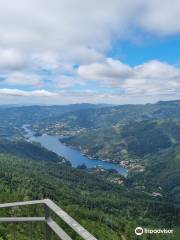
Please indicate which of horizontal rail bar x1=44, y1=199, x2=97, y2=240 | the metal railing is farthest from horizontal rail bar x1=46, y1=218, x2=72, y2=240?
horizontal rail bar x1=44, y1=199, x2=97, y2=240

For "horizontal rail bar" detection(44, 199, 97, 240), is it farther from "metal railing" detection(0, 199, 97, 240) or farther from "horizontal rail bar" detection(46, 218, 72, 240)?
"horizontal rail bar" detection(46, 218, 72, 240)

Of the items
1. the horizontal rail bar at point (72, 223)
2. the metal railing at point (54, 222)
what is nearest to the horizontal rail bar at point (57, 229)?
the metal railing at point (54, 222)

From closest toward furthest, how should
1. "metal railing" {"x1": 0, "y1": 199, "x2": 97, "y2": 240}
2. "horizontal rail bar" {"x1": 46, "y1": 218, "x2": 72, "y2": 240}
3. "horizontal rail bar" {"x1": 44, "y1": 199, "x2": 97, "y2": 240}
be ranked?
"horizontal rail bar" {"x1": 44, "y1": 199, "x2": 97, "y2": 240}, "metal railing" {"x1": 0, "y1": 199, "x2": 97, "y2": 240}, "horizontal rail bar" {"x1": 46, "y1": 218, "x2": 72, "y2": 240}

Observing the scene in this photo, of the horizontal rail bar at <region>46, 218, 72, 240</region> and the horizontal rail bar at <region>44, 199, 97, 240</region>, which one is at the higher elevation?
the horizontal rail bar at <region>44, 199, 97, 240</region>

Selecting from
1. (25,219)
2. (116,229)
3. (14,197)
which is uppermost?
(25,219)

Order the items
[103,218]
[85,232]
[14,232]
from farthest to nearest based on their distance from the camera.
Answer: [103,218] < [14,232] < [85,232]

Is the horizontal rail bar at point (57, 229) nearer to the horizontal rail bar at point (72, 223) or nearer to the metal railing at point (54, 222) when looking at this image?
the metal railing at point (54, 222)

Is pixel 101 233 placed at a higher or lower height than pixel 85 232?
lower

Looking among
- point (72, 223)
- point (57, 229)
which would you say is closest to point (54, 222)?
point (57, 229)

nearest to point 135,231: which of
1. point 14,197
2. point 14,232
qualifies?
point 14,197

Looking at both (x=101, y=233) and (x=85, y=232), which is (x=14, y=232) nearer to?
(x=85, y=232)
